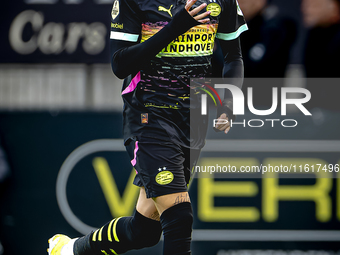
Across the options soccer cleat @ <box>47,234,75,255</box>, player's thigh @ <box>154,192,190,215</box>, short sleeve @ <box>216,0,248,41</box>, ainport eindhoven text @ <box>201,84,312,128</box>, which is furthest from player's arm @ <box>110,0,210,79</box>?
ainport eindhoven text @ <box>201,84,312,128</box>

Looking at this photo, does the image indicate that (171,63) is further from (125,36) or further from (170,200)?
(170,200)

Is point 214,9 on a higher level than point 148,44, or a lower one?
higher

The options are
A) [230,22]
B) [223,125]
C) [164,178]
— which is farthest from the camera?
[230,22]

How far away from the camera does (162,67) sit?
255cm

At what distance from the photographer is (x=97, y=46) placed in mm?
3889

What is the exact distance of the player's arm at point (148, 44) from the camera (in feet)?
7.51

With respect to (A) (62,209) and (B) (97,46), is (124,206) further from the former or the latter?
(B) (97,46)

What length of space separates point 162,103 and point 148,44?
0.33 metres

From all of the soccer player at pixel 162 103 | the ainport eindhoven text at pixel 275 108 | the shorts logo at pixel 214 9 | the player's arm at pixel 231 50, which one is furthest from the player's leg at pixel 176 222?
the ainport eindhoven text at pixel 275 108

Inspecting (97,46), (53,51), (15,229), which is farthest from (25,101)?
(15,229)

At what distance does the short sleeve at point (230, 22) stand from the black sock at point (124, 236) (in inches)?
42.1

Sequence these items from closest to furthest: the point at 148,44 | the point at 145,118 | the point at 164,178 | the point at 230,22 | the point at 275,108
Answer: the point at 148,44 < the point at 164,178 < the point at 145,118 < the point at 230,22 < the point at 275,108

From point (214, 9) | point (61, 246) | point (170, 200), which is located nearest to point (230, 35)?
point (214, 9)

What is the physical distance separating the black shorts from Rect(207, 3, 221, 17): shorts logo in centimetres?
69
